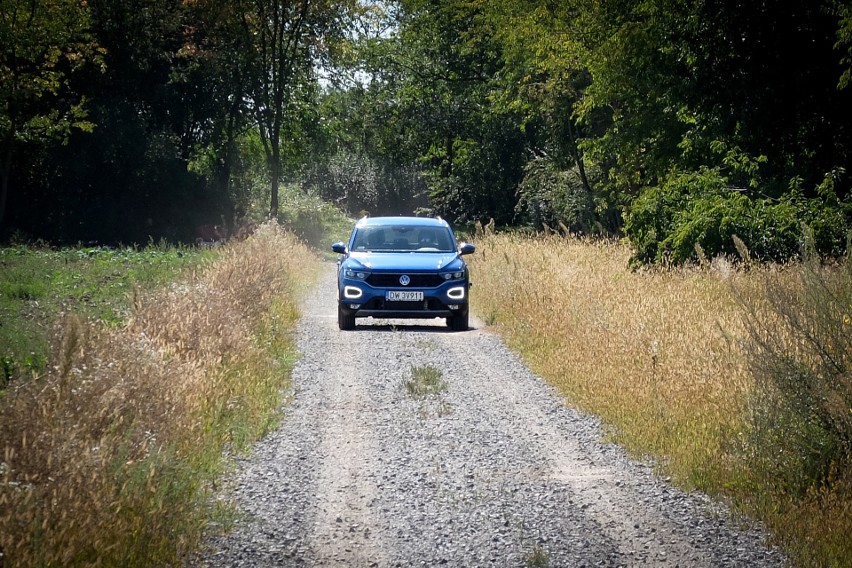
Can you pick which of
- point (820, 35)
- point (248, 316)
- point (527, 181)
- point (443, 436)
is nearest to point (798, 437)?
point (443, 436)

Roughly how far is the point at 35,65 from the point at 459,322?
97.8 ft

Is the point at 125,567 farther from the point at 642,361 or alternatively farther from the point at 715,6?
the point at 715,6

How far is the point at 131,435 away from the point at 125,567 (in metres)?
1.30

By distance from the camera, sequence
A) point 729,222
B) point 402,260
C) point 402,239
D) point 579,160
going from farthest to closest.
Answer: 1. point 579,160
2. point 729,222
3. point 402,239
4. point 402,260

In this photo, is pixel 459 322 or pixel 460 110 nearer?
pixel 459 322

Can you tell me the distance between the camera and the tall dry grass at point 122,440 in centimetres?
547

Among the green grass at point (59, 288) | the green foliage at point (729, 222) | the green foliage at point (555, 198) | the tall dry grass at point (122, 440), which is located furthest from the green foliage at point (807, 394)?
the green foliage at point (555, 198)

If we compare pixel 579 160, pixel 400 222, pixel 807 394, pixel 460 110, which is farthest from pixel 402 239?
pixel 460 110

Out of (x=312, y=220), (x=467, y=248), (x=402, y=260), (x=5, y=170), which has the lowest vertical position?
(x=312, y=220)

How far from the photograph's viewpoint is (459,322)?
57.5 ft

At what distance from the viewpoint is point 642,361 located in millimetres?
11328

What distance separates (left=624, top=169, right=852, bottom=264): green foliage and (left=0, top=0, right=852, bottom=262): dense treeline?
0.05 meters

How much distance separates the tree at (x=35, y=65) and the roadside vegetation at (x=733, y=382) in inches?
1133

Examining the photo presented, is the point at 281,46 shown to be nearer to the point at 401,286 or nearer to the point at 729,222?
the point at 729,222
